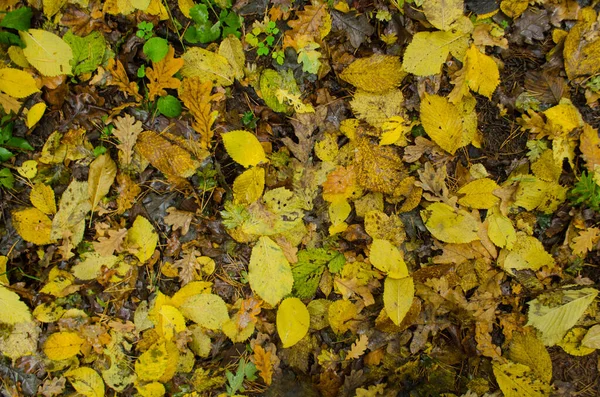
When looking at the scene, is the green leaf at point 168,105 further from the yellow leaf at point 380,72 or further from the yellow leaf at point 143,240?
the yellow leaf at point 380,72

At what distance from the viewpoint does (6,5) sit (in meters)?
2.35

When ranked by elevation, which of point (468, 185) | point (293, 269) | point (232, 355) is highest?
point (468, 185)

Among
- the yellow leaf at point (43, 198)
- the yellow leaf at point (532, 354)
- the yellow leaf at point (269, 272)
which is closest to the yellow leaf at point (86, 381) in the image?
the yellow leaf at point (43, 198)

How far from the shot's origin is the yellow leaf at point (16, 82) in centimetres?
236

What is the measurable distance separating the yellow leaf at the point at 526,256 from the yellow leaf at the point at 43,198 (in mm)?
2673

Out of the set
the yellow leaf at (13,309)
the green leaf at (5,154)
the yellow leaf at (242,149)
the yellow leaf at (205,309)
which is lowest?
the yellow leaf at (13,309)

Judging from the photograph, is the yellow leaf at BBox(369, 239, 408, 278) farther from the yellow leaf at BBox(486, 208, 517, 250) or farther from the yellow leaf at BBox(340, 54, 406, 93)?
the yellow leaf at BBox(340, 54, 406, 93)

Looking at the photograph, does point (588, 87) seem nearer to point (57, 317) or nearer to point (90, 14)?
point (90, 14)

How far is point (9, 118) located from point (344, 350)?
2.45 meters

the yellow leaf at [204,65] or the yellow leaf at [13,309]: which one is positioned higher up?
the yellow leaf at [204,65]

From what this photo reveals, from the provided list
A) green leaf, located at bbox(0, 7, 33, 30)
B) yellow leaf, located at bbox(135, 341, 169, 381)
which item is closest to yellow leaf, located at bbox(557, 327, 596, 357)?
yellow leaf, located at bbox(135, 341, 169, 381)

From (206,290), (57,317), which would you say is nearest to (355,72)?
(206,290)

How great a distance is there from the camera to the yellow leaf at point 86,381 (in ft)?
7.95

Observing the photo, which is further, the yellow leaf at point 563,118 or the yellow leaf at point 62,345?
the yellow leaf at point 62,345
